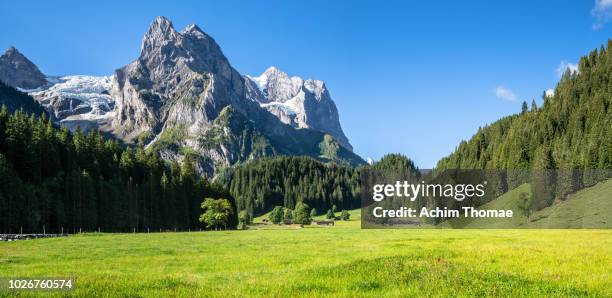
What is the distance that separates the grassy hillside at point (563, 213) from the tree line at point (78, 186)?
78236mm

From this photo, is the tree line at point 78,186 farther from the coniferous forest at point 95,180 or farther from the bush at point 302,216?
the bush at point 302,216

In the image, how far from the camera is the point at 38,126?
344 ft

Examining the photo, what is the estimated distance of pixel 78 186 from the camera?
10019 centimetres

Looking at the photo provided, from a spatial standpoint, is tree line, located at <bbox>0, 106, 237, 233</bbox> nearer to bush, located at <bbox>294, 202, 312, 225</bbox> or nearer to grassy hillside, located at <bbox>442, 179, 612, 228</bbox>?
bush, located at <bbox>294, 202, 312, 225</bbox>

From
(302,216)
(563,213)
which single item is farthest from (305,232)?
(302,216)

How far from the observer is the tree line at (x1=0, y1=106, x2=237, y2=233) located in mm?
83375

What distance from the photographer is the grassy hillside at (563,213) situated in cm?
6900

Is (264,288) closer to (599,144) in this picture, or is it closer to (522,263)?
(522,263)

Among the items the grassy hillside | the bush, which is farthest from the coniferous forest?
the bush

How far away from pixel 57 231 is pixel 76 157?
94.1 feet

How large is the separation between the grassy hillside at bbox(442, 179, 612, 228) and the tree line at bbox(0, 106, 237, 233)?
7824 cm

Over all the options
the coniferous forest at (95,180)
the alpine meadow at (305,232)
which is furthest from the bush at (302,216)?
the coniferous forest at (95,180)

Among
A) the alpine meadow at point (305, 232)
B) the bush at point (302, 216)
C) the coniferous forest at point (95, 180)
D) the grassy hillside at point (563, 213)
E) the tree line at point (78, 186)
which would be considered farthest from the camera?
the bush at point (302, 216)

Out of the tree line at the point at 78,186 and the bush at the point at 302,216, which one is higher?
the tree line at the point at 78,186
